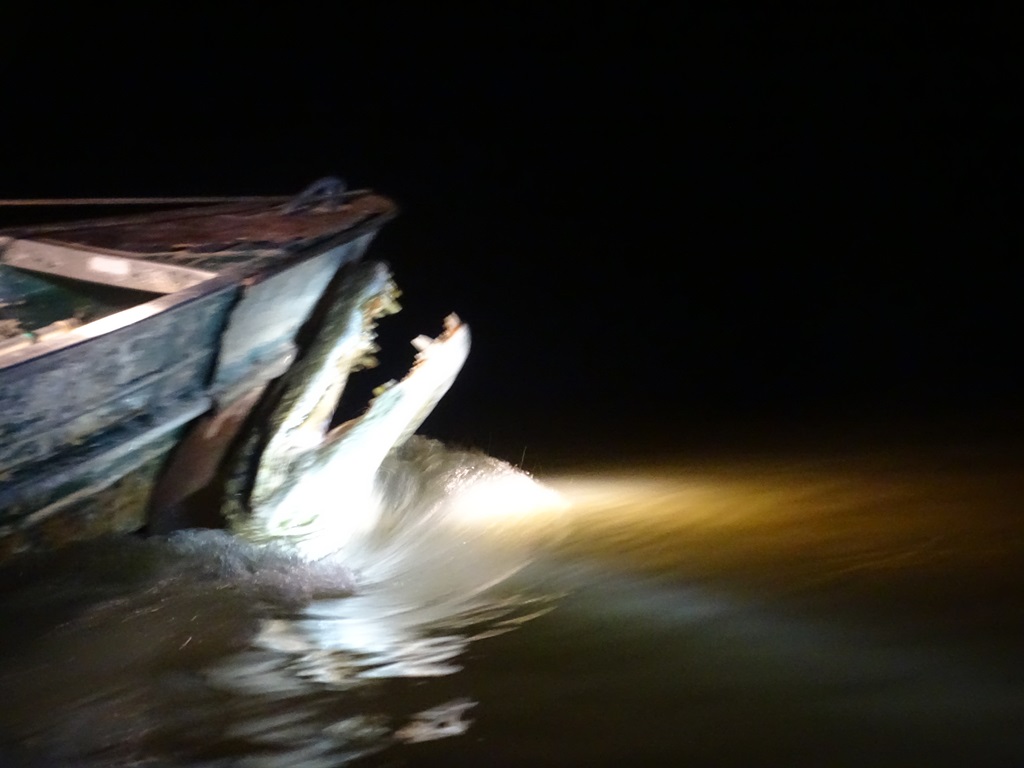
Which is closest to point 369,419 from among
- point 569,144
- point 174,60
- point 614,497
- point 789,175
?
point 614,497

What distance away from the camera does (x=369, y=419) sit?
567cm

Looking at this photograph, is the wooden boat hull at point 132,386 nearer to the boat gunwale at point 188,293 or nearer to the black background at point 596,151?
the boat gunwale at point 188,293

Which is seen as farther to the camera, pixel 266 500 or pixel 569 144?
pixel 569 144

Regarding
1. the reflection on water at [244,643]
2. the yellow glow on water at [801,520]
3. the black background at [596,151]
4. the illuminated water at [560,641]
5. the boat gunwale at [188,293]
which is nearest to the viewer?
the illuminated water at [560,641]

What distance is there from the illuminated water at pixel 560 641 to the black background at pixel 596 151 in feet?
26.5

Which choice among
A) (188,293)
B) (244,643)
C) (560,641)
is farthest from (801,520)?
(188,293)

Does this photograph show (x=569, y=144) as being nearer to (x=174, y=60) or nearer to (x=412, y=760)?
(x=174, y=60)

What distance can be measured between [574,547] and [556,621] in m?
1.19

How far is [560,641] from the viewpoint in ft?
12.9

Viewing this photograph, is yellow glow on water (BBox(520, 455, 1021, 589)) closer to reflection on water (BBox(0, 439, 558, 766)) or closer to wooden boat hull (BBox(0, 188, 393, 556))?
reflection on water (BBox(0, 439, 558, 766))

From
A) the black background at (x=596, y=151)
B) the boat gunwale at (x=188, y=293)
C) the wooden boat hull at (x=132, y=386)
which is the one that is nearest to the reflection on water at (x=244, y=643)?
the wooden boat hull at (x=132, y=386)

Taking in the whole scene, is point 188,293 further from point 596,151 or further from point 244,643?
point 596,151

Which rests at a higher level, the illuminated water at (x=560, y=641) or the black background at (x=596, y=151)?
the black background at (x=596, y=151)

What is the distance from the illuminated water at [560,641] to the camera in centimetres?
316
